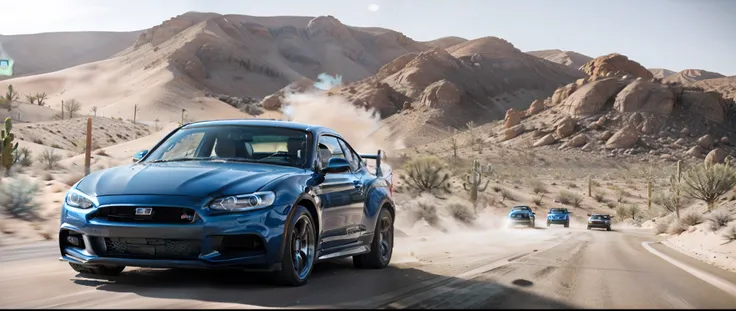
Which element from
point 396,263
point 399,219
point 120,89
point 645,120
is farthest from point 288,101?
point 396,263

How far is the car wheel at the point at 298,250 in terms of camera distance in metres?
7.70

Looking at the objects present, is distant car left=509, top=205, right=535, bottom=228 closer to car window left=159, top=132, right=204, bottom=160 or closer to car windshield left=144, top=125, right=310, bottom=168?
car windshield left=144, top=125, right=310, bottom=168

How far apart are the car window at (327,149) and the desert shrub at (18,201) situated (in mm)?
9851

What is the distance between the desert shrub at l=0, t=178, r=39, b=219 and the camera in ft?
57.7

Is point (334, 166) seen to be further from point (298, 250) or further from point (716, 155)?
point (716, 155)

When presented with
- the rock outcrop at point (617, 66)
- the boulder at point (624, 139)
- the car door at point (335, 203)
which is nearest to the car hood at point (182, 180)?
the car door at point (335, 203)

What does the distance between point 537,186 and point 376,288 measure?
6137cm

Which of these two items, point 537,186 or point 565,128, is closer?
point 537,186

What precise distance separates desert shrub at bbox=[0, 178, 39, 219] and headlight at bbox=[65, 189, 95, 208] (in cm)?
1051

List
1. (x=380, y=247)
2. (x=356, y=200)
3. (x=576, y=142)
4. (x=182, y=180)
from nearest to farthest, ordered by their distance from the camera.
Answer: (x=182, y=180) → (x=356, y=200) → (x=380, y=247) → (x=576, y=142)

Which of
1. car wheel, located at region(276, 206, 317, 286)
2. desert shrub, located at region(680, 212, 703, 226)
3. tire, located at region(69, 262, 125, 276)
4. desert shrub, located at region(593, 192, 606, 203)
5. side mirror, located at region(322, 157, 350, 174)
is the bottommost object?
desert shrub, located at region(593, 192, 606, 203)

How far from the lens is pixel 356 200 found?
967cm

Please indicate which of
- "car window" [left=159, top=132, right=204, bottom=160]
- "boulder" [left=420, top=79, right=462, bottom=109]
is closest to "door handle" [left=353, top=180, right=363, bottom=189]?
"car window" [left=159, top=132, right=204, bottom=160]

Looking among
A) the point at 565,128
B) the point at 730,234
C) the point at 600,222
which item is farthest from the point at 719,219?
the point at 565,128
